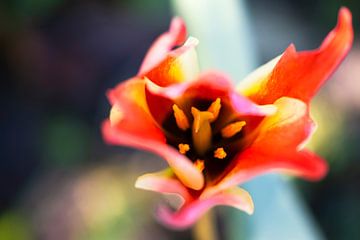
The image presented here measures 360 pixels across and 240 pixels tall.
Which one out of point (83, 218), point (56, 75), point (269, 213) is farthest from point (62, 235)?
point (269, 213)

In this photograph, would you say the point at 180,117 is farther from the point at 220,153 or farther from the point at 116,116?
the point at 116,116

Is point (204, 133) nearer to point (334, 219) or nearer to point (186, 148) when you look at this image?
point (186, 148)

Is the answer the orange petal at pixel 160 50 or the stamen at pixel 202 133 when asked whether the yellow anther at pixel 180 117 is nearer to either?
the stamen at pixel 202 133

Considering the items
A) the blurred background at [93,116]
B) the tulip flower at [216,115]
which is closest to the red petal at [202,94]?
the tulip flower at [216,115]

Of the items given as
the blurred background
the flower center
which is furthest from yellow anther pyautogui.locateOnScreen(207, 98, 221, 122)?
the blurred background

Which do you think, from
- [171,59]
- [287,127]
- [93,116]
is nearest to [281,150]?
[287,127]
